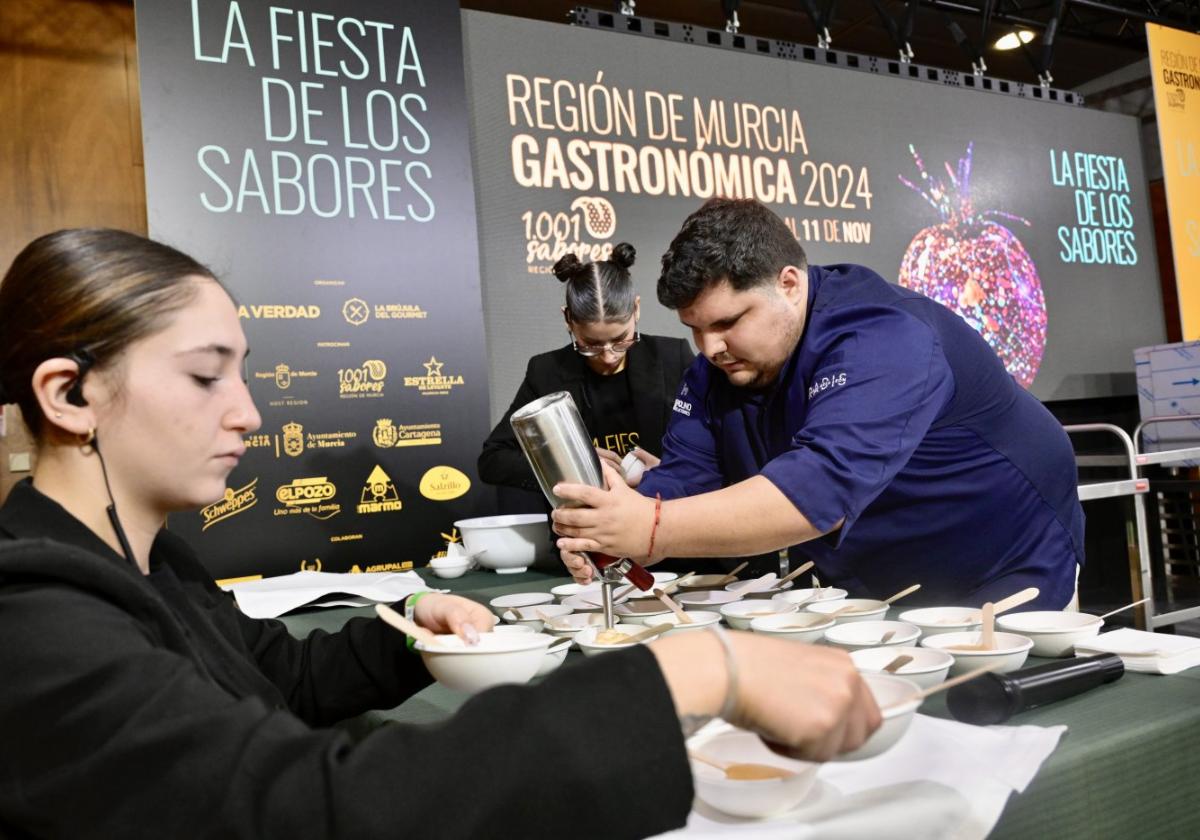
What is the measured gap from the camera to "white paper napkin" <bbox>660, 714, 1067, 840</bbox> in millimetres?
703

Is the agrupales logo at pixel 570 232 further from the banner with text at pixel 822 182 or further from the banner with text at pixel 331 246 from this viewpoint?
the banner with text at pixel 331 246

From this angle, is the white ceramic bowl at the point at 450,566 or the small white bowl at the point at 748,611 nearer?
the small white bowl at the point at 748,611

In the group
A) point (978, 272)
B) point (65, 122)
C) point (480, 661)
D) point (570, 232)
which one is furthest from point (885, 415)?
point (978, 272)

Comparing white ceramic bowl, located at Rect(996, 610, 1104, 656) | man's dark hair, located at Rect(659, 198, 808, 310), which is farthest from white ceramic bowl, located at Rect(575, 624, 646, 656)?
man's dark hair, located at Rect(659, 198, 808, 310)

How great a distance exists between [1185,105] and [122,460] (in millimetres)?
6100

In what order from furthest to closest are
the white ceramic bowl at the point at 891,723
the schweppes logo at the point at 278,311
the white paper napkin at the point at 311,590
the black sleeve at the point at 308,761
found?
the schweppes logo at the point at 278,311
the white paper napkin at the point at 311,590
the white ceramic bowl at the point at 891,723
the black sleeve at the point at 308,761

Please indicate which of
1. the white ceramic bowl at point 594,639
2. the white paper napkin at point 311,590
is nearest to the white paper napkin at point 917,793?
the white ceramic bowl at point 594,639

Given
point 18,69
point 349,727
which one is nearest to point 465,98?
point 18,69

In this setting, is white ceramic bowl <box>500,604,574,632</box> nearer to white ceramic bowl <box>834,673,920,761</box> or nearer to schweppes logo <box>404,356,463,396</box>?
white ceramic bowl <box>834,673,920,761</box>

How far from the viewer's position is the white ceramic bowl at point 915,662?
3.10 ft

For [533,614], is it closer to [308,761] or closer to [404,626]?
[404,626]

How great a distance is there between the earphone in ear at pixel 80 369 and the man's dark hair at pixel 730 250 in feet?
3.61

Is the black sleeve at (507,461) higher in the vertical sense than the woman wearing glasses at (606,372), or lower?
lower

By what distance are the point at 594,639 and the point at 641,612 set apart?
0.69 ft
